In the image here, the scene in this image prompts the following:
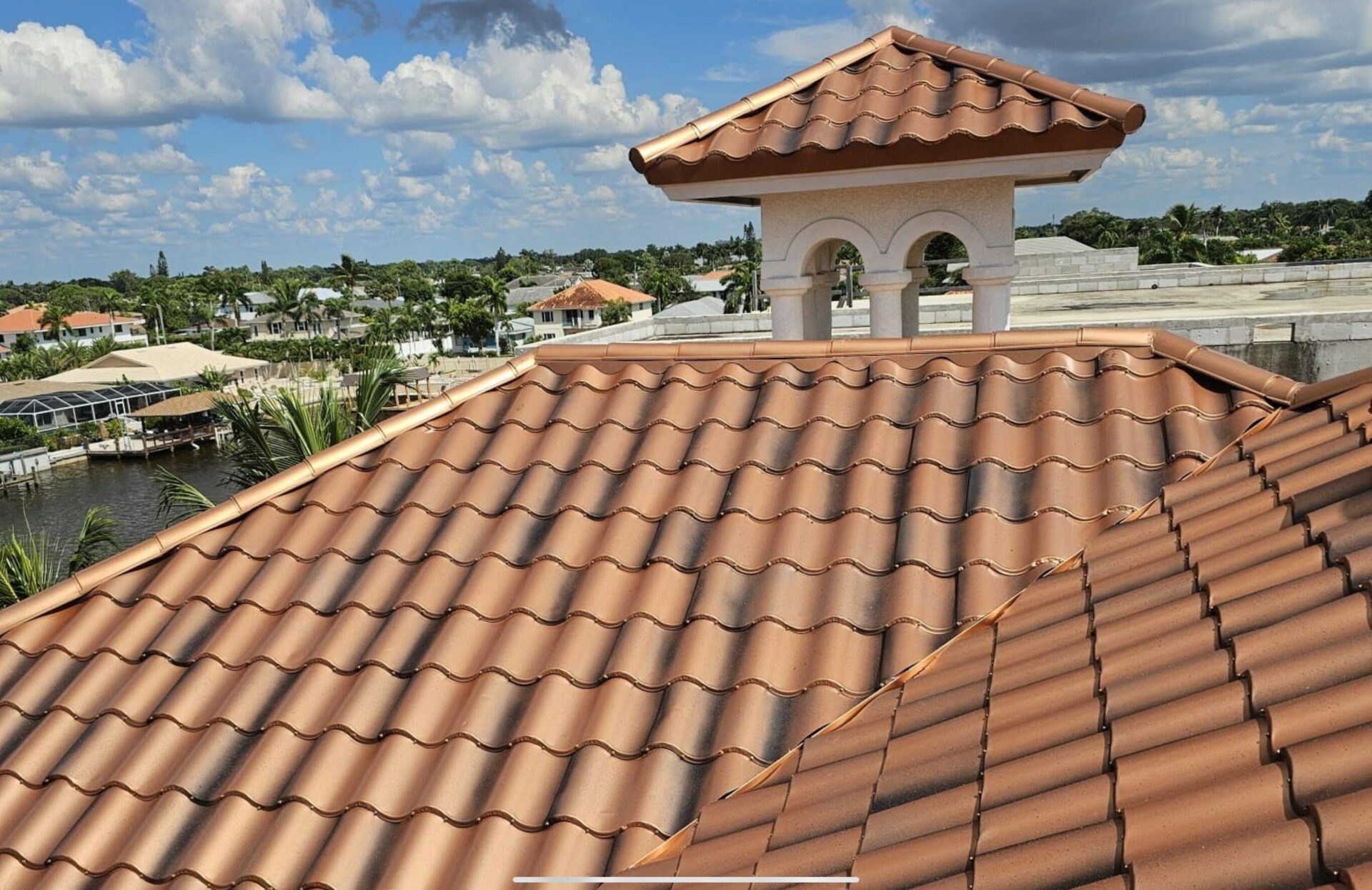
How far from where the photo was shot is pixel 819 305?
7.43 metres

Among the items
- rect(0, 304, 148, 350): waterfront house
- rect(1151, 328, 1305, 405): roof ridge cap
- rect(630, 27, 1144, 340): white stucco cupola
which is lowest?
rect(0, 304, 148, 350): waterfront house

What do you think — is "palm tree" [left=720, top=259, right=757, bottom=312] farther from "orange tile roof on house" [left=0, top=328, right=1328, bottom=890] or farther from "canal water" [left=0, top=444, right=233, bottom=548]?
"orange tile roof on house" [left=0, top=328, right=1328, bottom=890]

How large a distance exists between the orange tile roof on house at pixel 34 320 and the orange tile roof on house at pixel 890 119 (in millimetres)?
108237

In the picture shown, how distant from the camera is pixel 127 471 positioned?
165 feet

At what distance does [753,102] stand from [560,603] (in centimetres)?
382

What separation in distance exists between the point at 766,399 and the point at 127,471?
53.2 meters

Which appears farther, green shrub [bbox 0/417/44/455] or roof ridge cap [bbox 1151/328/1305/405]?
green shrub [bbox 0/417/44/455]

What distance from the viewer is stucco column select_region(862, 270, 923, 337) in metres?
6.47

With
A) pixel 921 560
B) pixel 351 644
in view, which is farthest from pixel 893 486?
pixel 351 644

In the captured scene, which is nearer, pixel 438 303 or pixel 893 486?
pixel 893 486

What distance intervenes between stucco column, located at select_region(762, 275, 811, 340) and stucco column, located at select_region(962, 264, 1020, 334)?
106 centimetres

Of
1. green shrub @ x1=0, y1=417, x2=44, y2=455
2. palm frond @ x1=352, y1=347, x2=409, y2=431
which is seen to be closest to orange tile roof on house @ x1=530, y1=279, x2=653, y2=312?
green shrub @ x1=0, y1=417, x2=44, y2=455

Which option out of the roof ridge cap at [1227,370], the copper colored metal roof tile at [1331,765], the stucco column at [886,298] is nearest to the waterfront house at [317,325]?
the stucco column at [886,298]

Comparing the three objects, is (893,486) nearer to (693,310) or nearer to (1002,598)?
(1002,598)
